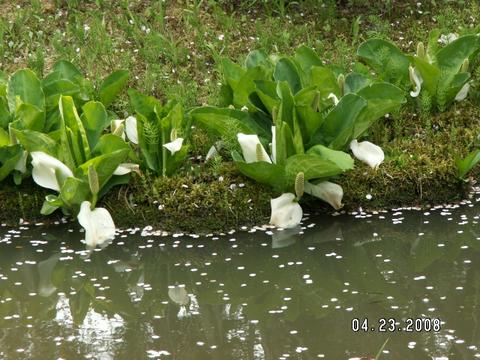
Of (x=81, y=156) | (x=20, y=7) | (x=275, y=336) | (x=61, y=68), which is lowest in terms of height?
(x=275, y=336)

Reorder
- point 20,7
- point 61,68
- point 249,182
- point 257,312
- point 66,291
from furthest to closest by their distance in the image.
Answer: point 20,7 → point 61,68 → point 249,182 → point 66,291 → point 257,312

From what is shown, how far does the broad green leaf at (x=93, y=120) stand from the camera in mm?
6387

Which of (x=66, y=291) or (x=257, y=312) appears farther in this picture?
(x=66, y=291)

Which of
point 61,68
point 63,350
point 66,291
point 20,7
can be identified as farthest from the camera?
point 20,7

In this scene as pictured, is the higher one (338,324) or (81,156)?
(81,156)

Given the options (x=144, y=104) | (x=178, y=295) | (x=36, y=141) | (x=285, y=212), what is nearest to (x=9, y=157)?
(x=36, y=141)

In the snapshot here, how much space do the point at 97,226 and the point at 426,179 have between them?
210cm

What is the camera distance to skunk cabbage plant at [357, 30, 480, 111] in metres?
6.99

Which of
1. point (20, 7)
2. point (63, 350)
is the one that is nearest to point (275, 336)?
point (63, 350)

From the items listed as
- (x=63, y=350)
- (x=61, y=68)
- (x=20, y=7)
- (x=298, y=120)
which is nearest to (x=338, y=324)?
(x=63, y=350)

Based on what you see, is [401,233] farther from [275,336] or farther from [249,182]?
[275,336]

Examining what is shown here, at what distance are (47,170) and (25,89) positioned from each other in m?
0.82

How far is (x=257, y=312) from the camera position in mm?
5090

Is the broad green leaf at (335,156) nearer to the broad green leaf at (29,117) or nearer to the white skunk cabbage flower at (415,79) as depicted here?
the white skunk cabbage flower at (415,79)
